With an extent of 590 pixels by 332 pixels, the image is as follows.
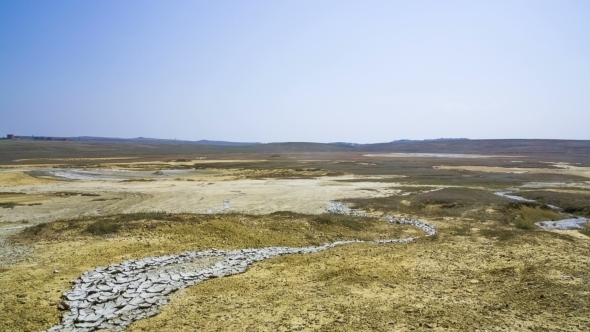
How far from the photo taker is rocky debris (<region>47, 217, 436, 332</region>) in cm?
982

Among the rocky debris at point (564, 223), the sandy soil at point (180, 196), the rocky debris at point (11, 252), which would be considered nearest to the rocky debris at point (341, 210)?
the sandy soil at point (180, 196)

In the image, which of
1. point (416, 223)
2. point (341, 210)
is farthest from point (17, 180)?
point (416, 223)

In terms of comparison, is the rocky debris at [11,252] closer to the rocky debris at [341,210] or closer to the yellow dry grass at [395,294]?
the yellow dry grass at [395,294]

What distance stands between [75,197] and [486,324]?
34284 millimetres

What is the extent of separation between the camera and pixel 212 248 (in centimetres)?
1623

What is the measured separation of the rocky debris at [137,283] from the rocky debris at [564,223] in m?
16.7

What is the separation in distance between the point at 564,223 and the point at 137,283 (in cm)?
2531

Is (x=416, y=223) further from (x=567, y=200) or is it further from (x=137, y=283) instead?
(x=137, y=283)

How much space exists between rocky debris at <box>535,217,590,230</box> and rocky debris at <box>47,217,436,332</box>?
54.7 feet

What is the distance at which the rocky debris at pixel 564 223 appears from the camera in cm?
2383

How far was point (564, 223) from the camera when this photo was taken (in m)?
25.0

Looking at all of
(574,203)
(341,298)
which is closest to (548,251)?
(341,298)

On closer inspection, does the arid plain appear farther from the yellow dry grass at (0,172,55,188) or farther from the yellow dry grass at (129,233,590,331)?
the yellow dry grass at (0,172,55,188)

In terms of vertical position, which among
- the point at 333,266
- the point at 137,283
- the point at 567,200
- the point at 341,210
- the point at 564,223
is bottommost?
the point at 564,223
